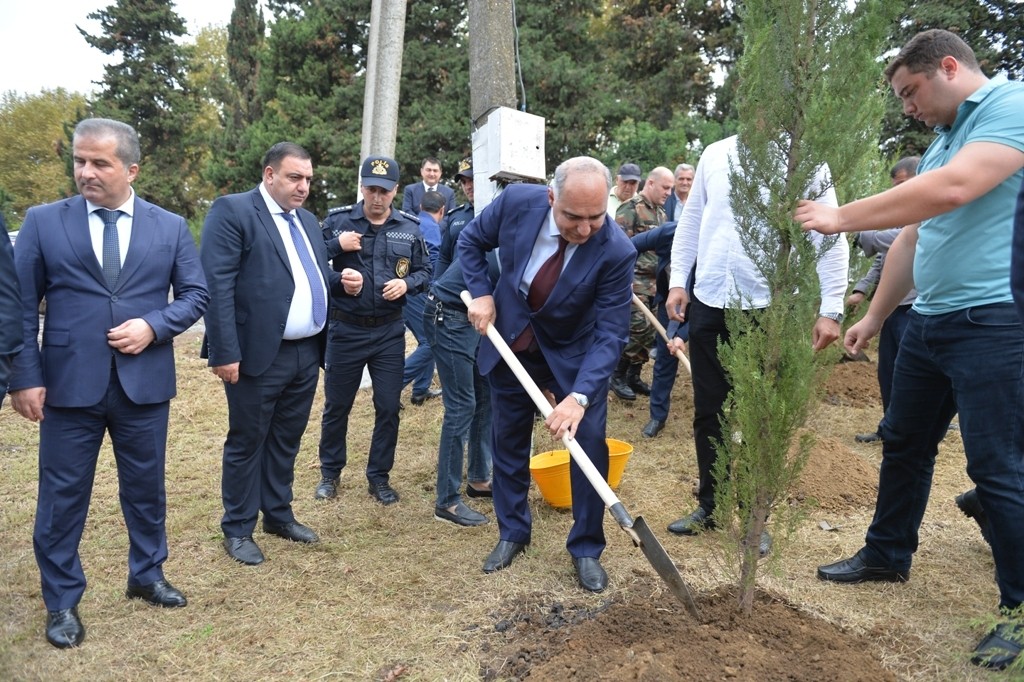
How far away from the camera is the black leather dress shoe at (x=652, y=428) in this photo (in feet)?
20.3

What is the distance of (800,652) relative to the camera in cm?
273

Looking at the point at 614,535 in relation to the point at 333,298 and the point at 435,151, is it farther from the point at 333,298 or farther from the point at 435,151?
the point at 435,151

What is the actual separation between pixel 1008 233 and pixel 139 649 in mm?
3948

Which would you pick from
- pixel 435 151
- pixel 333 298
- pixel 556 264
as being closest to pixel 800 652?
pixel 556 264

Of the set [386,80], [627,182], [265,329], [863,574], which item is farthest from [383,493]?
[386,80]

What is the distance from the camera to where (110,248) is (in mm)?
3160

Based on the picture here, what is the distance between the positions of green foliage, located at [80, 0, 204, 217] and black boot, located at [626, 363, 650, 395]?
23.2 m

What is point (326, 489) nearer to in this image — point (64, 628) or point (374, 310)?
point (374, 310)

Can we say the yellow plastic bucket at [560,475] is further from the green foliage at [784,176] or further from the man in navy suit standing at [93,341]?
the man in navy suit standing at [93,341]

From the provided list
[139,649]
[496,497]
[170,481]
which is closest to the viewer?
[139,649]

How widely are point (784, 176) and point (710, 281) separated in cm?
113

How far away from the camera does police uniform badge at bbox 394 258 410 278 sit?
4684 millimetres

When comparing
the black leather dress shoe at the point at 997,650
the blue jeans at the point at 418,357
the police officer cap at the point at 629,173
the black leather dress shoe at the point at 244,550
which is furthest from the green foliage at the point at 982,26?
the black leather dress shoe at the point at 244,550

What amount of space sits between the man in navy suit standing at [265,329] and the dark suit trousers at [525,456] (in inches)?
45.0
